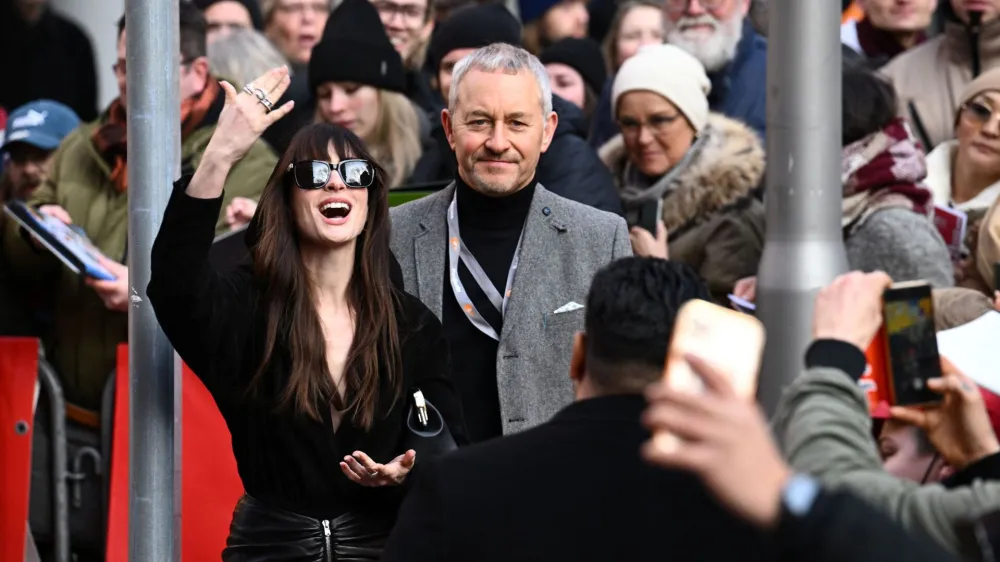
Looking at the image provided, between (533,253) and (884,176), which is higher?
(884,176)

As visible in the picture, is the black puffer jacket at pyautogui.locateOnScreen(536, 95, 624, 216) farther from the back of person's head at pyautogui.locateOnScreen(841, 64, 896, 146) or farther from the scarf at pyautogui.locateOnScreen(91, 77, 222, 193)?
the scarf at pyautogui.locateOnScreen(91, 77, 222, 193)

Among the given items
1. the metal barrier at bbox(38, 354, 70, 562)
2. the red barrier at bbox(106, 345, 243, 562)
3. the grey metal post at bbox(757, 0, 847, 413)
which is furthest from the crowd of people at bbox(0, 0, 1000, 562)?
the red barrier at bbox(106, 345, 243, 562)

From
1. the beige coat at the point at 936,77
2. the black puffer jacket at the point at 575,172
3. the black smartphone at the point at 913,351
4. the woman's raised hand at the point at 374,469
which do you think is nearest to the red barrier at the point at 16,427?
the black puffer jacket at the point at 575,172

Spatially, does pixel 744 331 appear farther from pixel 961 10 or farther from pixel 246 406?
pixel 961 10

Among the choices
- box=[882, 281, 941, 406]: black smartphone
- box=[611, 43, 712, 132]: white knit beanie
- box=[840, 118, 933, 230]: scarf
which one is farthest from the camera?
box=[611, 43, 712, 132]: white knit beanie

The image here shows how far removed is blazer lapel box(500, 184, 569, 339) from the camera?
4.86m

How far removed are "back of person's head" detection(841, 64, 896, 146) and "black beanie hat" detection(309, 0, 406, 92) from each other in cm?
205

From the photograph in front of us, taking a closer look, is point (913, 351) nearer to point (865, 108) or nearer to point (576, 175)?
point (865, 108)

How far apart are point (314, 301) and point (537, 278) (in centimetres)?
77

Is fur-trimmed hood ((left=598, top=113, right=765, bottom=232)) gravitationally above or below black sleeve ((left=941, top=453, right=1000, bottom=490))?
above

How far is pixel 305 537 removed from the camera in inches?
165

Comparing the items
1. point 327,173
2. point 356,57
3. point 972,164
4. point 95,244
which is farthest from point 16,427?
point 972,164

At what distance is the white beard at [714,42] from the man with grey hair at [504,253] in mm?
2283

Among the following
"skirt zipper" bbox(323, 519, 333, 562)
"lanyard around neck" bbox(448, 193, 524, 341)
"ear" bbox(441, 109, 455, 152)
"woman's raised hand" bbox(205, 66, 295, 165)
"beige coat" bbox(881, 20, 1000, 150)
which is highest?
"beige coat" bbox(881, 20, 1000, 150)
